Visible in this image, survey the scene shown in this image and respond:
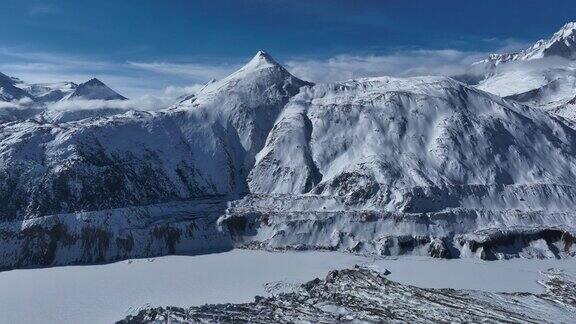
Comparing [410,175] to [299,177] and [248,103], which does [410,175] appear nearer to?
[299,177]

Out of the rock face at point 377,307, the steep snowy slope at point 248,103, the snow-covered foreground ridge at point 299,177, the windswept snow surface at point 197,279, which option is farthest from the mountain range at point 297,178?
the rock face at point 377,307

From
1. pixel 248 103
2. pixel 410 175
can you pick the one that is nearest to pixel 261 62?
pixel 248 103

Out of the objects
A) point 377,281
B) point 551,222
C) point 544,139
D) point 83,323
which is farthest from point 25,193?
point 544,139

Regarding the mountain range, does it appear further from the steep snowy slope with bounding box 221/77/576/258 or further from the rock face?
the rock face

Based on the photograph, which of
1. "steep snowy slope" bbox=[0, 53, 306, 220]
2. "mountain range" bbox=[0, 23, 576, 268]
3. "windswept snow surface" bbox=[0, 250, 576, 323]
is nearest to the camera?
"windswept snow surface" bbox=[0, 250, 576, 323]

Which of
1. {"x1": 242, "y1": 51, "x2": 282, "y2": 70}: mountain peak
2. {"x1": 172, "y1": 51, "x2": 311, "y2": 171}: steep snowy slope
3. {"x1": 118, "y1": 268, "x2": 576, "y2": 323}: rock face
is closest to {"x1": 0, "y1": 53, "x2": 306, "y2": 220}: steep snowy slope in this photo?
{"x1": 172, "y1": 51, "x2": 311, "y2": 171}: steep snowy slope

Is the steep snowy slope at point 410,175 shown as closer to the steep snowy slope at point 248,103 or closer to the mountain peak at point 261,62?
the steep snowy slope at point 248,103

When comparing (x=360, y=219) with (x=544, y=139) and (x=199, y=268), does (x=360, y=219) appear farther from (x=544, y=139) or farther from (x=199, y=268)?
(x=544, y=139)
